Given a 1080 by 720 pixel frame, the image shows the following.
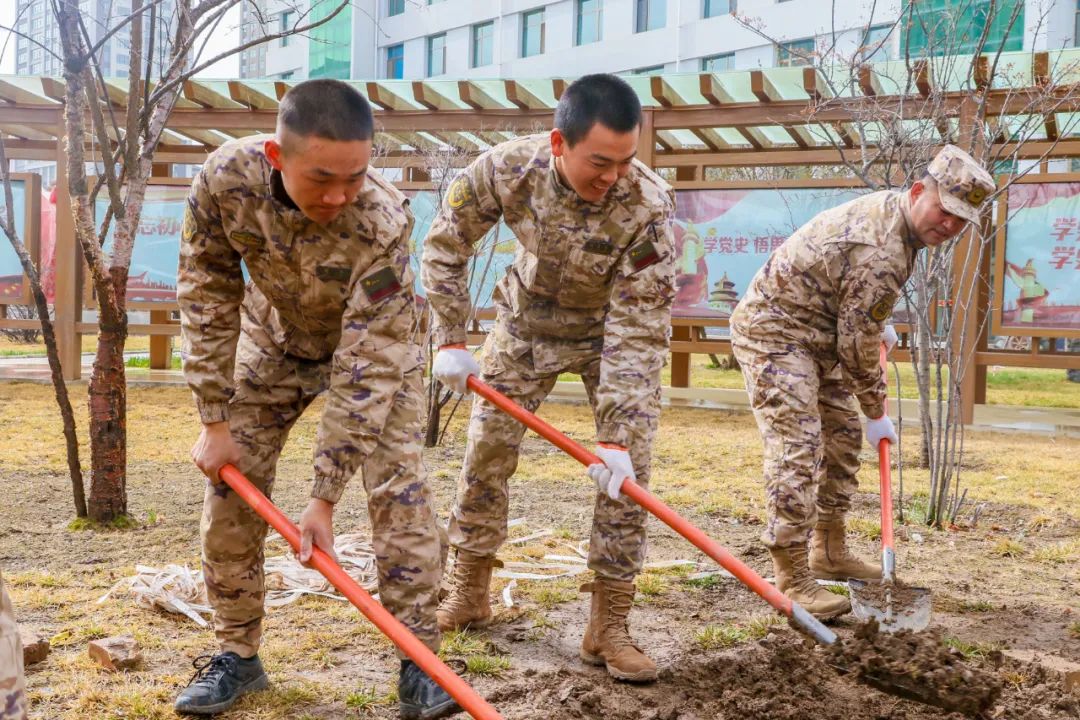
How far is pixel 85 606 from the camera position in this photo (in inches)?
158

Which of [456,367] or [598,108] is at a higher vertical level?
[598,108]

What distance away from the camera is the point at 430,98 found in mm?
11688

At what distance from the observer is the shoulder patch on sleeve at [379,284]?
281cm

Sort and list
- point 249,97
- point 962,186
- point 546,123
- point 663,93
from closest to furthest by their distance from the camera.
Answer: point 962,186, point 663,93, point 546,123, point 249,97

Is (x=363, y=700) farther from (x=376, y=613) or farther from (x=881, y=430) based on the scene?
(x=881, y=430)

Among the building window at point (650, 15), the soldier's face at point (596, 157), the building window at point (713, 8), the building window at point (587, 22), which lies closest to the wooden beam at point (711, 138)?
the soldier's face at point (596, 157)

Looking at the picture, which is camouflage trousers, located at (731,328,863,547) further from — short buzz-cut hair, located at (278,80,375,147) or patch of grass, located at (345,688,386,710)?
short buzz-cut hair, located at (278,80,375,147)

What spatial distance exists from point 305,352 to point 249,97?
9.50 meters

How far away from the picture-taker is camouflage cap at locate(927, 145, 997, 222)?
3.87m

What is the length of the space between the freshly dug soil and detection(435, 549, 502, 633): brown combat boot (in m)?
1.31

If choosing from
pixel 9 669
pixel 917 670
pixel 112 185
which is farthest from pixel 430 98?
pixel 9 669

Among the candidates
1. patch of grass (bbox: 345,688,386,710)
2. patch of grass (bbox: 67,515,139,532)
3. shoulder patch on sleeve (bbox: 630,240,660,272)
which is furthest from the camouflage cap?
patch of grass (bbox: 67,515,139,532)

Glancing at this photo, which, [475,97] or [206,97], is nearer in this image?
[475,97]

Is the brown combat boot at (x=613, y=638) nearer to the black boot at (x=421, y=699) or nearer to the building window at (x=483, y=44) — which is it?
the black boot at (x=421, y=699)
